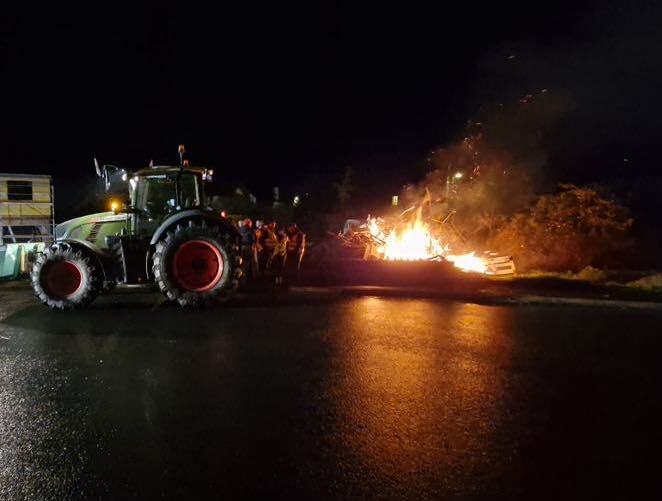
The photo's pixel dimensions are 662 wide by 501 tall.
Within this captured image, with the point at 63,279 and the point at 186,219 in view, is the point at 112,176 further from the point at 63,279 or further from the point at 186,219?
the point at 63,279

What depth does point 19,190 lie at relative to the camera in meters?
20.3

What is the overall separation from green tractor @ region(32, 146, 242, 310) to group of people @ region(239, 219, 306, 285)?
224cm

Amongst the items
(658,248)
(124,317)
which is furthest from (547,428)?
(658,248)

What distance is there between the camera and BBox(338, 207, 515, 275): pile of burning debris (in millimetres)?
12406

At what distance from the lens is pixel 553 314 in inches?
328

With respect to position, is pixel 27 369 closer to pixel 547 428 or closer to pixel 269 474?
pixel 269 474

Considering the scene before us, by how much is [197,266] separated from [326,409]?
5.26m

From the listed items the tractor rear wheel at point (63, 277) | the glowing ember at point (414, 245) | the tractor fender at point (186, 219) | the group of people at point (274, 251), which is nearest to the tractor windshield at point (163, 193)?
the tractor fender at point (186, 219)

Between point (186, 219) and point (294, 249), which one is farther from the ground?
point (186, 219)

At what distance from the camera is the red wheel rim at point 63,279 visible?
826 cm

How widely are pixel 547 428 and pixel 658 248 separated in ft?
53.4

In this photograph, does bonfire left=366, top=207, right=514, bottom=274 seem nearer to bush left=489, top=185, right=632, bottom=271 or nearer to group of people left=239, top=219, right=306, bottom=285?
group of people left=239, top=219, right=306, bottom=285

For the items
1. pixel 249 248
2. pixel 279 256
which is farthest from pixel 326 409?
pixel 279 256

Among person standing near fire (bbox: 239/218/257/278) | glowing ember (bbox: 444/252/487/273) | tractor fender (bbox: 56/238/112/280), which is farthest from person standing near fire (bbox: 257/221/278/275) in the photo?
glowing ember (bbox: 444/252/487/273)
